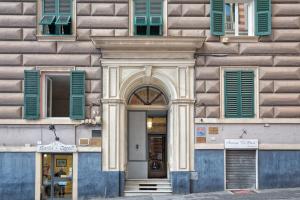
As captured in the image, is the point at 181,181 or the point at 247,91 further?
the point at 247,91

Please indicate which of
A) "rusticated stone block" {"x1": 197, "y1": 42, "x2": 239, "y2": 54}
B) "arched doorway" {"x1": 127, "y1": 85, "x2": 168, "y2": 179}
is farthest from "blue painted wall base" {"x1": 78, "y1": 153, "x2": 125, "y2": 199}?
"rusticated stone block" {"x1": 197, "y1": 42, "x2": 239, "y2": 54}

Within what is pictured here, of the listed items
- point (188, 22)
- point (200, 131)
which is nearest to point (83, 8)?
point (188, 22)

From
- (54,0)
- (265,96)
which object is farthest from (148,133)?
(54,0)

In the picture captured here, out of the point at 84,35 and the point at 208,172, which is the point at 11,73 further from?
Result: the point at 208,172

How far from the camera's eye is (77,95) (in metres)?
21.6

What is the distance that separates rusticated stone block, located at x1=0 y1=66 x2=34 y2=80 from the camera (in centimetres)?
2156

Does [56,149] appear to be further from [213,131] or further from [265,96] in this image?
[265,96]

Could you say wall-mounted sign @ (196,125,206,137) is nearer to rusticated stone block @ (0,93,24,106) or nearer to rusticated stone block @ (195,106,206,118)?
rusticated stone block @ (195,106,206,118)

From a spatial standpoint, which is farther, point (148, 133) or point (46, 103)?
point (148, 133)

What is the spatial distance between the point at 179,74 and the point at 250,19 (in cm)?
391

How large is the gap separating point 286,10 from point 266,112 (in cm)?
437

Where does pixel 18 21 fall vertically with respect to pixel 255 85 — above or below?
above

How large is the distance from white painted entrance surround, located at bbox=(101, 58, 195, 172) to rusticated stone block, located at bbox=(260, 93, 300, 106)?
300 centimetres

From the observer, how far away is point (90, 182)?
21.5m
